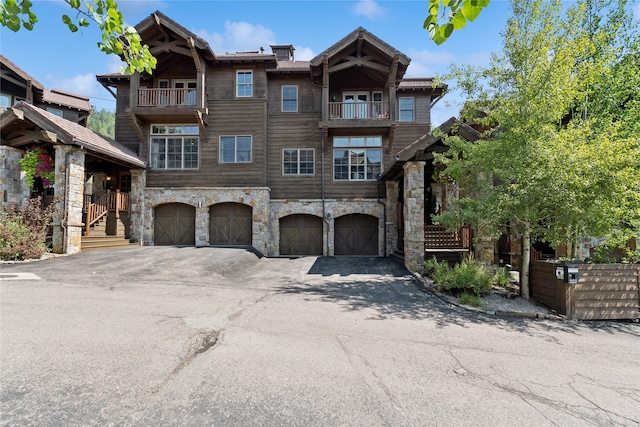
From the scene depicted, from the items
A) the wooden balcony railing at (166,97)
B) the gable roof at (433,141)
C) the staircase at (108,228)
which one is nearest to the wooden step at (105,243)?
the staircase at (108,228)

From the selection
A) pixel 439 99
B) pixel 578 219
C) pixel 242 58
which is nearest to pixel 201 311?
pixel 578 219

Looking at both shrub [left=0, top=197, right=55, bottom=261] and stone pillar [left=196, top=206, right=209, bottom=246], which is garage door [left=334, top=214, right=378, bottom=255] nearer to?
stone pillar [left=196, top=206, right=209, bottom=246]

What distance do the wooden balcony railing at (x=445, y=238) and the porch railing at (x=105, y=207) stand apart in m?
13.4

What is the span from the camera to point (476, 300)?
758cm

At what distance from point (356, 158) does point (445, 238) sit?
640cm

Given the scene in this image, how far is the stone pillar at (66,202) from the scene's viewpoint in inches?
444

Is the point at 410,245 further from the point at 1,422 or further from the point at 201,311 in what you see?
the point at 1,422

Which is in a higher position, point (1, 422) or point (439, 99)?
point (439, 99)

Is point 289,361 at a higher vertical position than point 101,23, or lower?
lower

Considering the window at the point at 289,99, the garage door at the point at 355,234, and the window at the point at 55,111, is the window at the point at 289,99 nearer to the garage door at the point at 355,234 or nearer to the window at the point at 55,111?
the garage door at the point at 355,234

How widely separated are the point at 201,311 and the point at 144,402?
3.07m

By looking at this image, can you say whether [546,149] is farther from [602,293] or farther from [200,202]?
[200,202]

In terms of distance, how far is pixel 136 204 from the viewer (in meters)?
15.5

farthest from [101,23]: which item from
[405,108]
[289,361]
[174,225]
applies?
[405,108]
